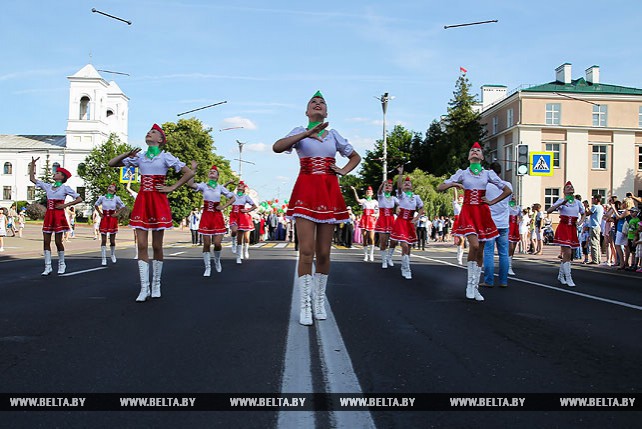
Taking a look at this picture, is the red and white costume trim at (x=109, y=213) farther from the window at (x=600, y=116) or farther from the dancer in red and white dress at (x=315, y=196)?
the window at (x=600, y=116)

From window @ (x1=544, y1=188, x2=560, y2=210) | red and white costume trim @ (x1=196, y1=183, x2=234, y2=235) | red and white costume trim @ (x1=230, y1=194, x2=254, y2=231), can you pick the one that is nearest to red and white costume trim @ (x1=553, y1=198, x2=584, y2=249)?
red and white costume trim @ (x1=196, y1=183, x2=234, y2=235)

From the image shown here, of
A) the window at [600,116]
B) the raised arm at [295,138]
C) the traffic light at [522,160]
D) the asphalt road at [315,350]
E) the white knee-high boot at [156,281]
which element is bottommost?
the asphalt road at [315,350]

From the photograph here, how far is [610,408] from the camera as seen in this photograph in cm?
347

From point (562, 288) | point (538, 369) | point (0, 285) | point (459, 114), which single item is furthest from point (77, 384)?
point (459, 114)

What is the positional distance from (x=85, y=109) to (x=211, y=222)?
8744 centimetres

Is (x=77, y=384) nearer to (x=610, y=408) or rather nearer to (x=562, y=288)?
(x=610, y=408)

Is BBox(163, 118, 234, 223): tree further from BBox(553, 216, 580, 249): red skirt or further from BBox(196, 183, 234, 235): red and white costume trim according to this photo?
BBox(553, 216, 580, 249): red skirt

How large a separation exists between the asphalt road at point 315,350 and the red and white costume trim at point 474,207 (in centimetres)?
108

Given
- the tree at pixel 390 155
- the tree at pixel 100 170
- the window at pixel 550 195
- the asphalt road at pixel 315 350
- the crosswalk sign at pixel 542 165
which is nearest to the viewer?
the asphalt road at pixel 315 350

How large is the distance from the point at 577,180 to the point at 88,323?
58.5m

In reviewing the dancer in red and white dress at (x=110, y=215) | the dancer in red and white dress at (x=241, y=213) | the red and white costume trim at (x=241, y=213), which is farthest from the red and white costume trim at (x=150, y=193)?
the red and white costume trim at (x=241, y=213)

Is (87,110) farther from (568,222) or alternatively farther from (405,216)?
(568,222)

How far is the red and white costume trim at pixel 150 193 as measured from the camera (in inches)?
320

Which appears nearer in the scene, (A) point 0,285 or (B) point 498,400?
(B) point 498,400
